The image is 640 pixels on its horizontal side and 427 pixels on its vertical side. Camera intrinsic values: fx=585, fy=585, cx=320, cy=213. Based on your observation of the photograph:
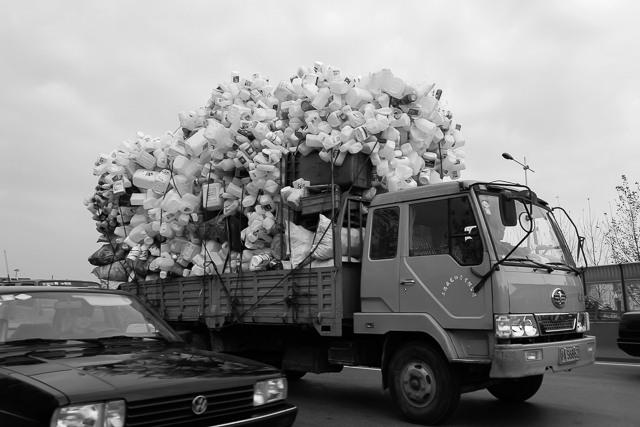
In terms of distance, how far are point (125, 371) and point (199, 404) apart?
451 millimetres

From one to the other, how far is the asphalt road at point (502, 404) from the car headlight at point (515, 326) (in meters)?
1.04

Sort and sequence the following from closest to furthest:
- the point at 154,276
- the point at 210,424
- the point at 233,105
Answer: the point at 210,424 → the point at 233,105 → the point at 154,276

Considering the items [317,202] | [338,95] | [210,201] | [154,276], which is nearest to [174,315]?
[154,276]

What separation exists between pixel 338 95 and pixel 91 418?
489cm

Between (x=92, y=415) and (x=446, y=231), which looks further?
(x=446, y=231)

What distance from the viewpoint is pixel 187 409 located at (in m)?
3.05

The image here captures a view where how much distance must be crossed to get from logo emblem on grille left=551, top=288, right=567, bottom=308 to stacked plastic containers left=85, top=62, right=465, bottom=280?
2.06 meters

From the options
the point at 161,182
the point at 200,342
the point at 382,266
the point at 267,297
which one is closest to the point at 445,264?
the point at 382,266

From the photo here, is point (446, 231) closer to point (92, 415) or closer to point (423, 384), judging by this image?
point (423, 384)

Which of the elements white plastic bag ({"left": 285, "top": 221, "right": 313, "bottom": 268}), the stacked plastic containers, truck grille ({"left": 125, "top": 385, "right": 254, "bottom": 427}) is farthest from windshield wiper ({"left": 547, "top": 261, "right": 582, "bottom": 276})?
truck grille ({"left": 125, "top": 385, "right": 254, "bottom": 427})

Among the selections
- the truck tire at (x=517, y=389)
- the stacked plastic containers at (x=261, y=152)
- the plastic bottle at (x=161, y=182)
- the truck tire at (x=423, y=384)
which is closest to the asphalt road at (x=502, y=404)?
the truck tire at (x=517, y=389)

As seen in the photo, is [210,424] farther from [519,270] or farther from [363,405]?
[363,405]

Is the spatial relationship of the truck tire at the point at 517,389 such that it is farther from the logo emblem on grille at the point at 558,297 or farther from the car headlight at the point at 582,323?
the logo emblem on grille at the point at 558,297

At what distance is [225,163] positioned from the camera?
24.8ft
